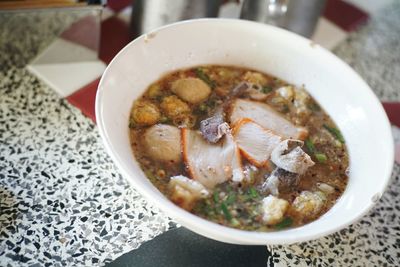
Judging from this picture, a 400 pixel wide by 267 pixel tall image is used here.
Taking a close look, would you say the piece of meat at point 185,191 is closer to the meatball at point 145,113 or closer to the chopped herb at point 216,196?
the chopped herb at point 216,196

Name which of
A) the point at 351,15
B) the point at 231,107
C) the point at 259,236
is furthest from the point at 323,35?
the point at 259,236

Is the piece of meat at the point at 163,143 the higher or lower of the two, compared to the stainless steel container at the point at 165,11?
lower

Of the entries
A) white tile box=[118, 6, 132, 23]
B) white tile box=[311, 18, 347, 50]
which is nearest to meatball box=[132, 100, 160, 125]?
white tile box=[118, 6, 132, 23]

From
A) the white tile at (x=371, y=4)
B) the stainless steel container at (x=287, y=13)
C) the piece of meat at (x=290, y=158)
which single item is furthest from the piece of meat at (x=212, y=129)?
the white tile at (x=371, y=4)

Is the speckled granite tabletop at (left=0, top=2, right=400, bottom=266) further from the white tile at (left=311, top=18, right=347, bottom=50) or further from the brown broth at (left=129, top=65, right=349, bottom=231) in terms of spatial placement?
the white tile at (left=311, top=18, right=347, bottom=50)

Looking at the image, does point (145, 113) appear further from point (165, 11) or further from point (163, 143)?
point (165, 11)

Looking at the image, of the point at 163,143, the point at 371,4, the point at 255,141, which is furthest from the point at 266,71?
the point at 371,4

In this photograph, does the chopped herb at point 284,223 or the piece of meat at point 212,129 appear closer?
the chopped herb at point 284,223
